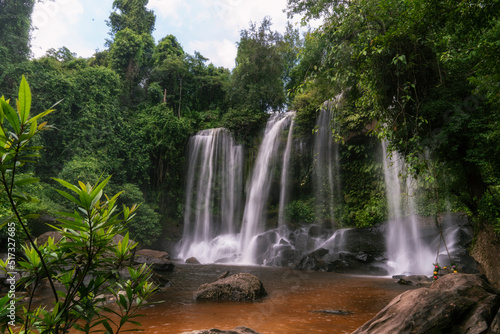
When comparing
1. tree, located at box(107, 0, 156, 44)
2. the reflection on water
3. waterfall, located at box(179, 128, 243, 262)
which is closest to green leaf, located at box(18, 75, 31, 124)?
the reflection on water

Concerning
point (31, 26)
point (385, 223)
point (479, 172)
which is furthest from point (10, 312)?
point (31, 26)

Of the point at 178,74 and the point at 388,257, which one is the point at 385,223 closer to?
the point at 388,257

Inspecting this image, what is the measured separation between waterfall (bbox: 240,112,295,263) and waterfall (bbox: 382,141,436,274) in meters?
5.94

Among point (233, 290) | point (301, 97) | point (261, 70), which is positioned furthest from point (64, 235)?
point (261, 70)

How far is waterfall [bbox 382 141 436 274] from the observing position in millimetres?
11180

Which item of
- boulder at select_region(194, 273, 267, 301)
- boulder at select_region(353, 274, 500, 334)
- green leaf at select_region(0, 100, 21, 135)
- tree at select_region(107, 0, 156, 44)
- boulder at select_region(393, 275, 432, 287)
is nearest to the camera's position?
green leaf at select_region(0, 100, 21, 135)

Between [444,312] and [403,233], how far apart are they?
1064 centimetres

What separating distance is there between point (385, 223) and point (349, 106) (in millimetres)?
5673

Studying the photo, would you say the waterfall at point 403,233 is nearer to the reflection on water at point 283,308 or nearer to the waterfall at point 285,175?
the reflection on water at point 283,308

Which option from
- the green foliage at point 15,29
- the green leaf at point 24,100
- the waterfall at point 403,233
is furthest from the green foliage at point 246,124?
the green leaf at point 24,100

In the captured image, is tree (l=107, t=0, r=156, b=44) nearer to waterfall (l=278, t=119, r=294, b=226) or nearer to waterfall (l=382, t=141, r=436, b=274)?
waterfall (l=278, t=119, r=294, b=226)

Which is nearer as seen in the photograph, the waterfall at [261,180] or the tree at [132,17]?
the waterfall at [261,180]

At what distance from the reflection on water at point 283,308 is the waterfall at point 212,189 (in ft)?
32.6

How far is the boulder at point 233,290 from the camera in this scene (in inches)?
248
